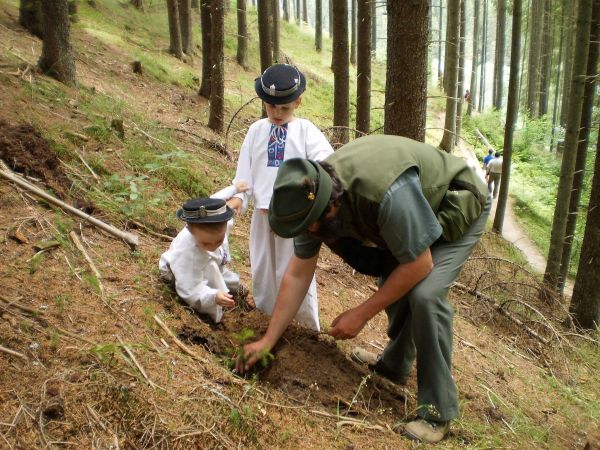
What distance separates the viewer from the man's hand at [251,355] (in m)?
2.99

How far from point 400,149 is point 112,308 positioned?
192 centimetres

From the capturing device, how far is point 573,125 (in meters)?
8.71

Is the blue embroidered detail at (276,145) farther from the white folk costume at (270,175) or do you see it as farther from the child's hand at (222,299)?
the child's hand at (222,299)

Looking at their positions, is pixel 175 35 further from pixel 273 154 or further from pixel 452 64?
pixel 273 154

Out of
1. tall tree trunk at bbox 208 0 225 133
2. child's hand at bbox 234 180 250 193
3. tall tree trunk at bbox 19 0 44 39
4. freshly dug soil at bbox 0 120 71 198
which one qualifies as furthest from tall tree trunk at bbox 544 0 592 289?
tall tree trunk at bbox 19 0 44 39

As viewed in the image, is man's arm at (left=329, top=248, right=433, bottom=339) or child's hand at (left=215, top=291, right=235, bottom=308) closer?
man's arm at (left=329, top=248, right=433, bottom=339)

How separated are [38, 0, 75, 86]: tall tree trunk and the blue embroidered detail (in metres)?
5.57

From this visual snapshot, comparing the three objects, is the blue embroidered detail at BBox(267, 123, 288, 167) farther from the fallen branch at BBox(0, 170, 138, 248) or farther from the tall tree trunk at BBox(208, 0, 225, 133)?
the tall tree trunk at BBox(208, 0, 225, 133)

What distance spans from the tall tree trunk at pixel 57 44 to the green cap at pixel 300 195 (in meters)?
6.64

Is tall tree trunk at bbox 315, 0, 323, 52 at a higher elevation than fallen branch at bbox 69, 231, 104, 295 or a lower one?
lower

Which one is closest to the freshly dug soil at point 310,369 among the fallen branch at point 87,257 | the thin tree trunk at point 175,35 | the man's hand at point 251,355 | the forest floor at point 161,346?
the forest floor at point 161,346

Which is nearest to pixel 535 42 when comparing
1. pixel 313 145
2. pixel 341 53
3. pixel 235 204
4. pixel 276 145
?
pixel 341 53

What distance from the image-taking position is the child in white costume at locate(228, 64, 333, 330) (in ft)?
11.2

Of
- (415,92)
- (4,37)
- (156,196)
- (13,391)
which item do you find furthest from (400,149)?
(4,37)
